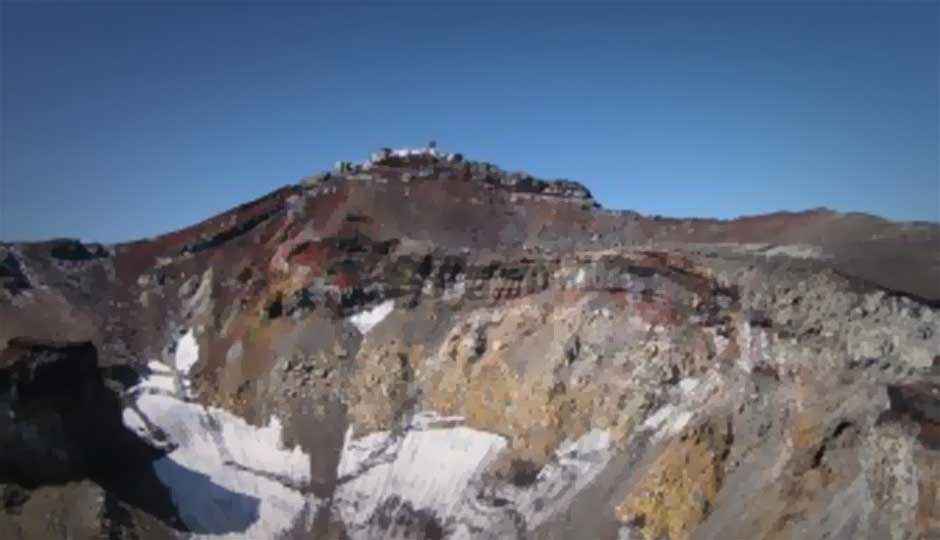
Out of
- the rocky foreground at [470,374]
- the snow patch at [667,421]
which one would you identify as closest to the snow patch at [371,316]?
the rocky foreground at [470,374]

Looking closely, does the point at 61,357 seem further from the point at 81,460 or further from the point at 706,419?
the point at 706,419

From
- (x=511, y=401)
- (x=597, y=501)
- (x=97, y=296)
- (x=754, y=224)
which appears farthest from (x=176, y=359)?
(x=754, y=224)

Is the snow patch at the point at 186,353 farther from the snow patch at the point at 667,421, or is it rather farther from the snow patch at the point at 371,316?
the snow patch at the point at 667,421

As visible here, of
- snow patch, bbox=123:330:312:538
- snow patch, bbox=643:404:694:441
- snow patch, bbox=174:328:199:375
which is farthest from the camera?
snow patch, bbox=174:328:199:375

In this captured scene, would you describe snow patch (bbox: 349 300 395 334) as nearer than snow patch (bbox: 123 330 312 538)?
No

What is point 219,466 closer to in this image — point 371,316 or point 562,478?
point 371,316

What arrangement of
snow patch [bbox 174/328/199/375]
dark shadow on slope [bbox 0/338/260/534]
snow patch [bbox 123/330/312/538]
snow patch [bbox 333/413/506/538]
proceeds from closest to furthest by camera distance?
dark shadow on slope [bbox 0/338/260/534]
snow patch [bbox 333/413/506/538]
snow patch [bbox 123/330/312/538]
snow patch [bbox 174/328/199/375]

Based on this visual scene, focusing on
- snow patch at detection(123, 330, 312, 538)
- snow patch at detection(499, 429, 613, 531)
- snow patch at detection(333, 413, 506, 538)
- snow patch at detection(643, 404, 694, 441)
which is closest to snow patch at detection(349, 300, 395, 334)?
snow patch at detection(123, 330, 312, 538)

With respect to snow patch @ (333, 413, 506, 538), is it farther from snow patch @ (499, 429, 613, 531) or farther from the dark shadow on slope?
the dark shadow on slope
